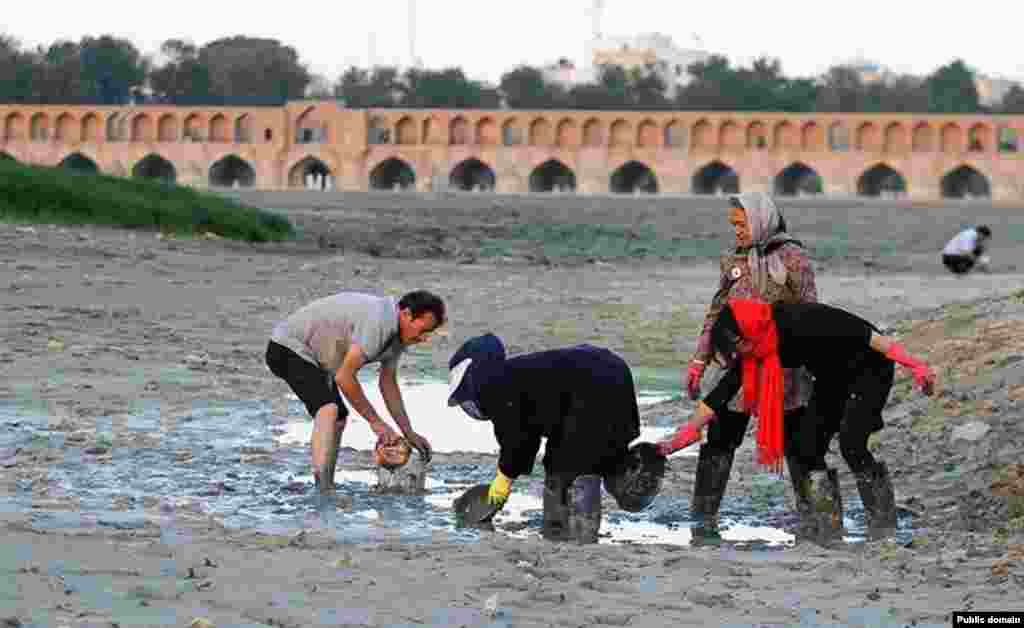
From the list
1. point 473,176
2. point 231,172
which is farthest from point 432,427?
point 231,172

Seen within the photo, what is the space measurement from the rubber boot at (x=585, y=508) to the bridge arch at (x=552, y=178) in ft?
230

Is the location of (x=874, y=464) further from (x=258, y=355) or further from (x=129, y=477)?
(x=258, y=355)

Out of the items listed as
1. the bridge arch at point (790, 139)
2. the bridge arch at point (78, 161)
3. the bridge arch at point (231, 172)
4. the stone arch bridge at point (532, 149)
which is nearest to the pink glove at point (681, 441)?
the stone arch bridge at point (532, 149)

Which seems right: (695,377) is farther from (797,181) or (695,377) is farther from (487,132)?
(797,181)

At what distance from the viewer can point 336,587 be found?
4859 millimetres

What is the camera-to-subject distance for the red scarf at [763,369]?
6035 millimetres

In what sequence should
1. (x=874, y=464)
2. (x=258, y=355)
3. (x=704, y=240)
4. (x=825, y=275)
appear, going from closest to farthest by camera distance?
(x=874, y=464)
(x=258, y=355)
(x=825, y=275)
(x=704, y=240)

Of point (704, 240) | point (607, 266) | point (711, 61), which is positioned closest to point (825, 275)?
point (607, 266)

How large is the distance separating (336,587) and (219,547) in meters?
0.56

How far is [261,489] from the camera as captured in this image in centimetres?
679

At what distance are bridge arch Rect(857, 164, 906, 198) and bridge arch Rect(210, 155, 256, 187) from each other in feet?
69.7

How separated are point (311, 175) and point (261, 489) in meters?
73.6

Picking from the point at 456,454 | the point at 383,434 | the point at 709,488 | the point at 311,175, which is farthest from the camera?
the point at 311,175

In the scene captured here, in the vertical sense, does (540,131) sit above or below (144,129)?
above
